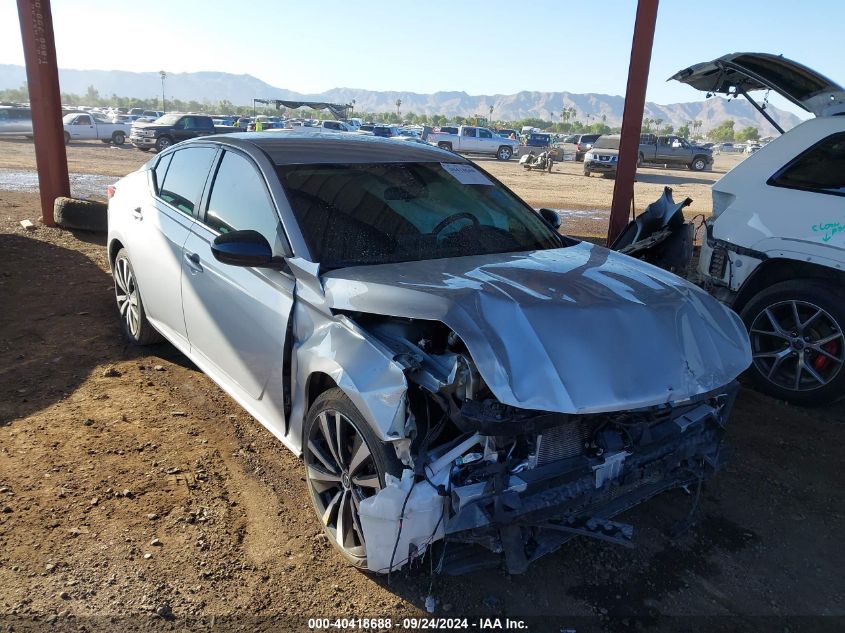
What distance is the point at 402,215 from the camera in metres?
3.53

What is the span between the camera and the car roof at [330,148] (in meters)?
3.63

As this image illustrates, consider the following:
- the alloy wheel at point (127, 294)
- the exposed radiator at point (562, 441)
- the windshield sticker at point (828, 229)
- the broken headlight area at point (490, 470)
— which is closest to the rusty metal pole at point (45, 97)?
the alloy wheel at point (127, 294)

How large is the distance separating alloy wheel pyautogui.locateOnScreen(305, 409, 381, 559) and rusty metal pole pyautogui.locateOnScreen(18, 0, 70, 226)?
828 centimetres

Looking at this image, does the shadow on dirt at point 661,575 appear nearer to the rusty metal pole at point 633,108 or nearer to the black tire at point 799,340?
the black tire at point 799,340

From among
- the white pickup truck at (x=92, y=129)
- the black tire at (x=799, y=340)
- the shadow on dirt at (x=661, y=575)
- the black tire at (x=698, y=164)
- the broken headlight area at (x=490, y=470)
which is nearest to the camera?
the broken headlight area at (x=490, y=470)

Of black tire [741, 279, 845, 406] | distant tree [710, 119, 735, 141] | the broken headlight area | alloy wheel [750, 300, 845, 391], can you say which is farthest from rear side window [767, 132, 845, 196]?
distant tree [710, 119, 735, 141]

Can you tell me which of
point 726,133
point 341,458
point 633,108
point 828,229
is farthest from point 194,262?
point 726,133

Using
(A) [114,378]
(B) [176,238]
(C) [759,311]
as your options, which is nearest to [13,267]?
(A) [114,378]

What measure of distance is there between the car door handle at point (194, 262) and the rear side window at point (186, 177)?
12.8 inches

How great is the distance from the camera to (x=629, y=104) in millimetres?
8117

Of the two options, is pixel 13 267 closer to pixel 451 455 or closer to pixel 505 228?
pixel 505 228

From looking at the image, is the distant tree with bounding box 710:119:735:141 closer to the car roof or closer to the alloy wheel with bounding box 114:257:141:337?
the car roof

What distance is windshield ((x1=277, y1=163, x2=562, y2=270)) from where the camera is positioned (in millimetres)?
3256

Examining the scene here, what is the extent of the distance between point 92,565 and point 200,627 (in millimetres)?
652
